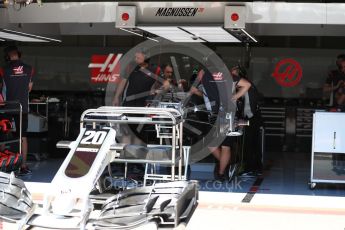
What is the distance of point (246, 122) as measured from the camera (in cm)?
907

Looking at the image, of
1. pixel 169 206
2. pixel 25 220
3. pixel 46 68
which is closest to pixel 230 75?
pixel 169 206

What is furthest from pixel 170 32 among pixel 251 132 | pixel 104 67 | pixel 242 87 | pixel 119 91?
pixel 104 67

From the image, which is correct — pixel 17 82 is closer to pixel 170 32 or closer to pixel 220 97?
pixel 170 32

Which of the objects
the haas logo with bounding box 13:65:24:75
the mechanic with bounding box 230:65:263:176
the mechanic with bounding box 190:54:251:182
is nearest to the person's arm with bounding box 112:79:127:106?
the mechanic with bounding box 190:54:251:182

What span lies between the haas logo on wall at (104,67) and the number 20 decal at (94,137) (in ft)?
30.2

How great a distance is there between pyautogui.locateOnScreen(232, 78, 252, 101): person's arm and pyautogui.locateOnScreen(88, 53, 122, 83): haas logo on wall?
20.4 ft

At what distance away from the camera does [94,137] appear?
588cm

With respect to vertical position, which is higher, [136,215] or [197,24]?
[197,24]

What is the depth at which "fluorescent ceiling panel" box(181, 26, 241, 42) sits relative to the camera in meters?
8.76

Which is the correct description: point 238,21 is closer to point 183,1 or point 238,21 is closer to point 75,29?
point 183,1

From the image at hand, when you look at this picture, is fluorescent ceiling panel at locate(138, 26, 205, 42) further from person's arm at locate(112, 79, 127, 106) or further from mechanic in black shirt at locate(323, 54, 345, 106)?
mechanic in black shirt at locate(323, 54, 345, 106)

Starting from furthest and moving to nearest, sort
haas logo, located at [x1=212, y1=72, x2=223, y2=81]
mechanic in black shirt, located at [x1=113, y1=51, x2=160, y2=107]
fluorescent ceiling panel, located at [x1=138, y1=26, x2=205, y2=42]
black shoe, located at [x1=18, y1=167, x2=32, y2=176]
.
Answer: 1. black shoe, located at [x1=18, y1=167, x2=32, y2=176]
2. haas logo, located at [x1=212, y1=72, x2=223, y2=81]
3. mechanic in black shirt, located at [x1=113, y1=51, x2=160, y2=107]
4. fluorescent ceiling panel, located at [x1=138, y1=26, x2=205, y2=42]

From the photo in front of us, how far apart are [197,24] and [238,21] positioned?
0.55 metres

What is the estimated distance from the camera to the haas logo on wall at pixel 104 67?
1519 cm
